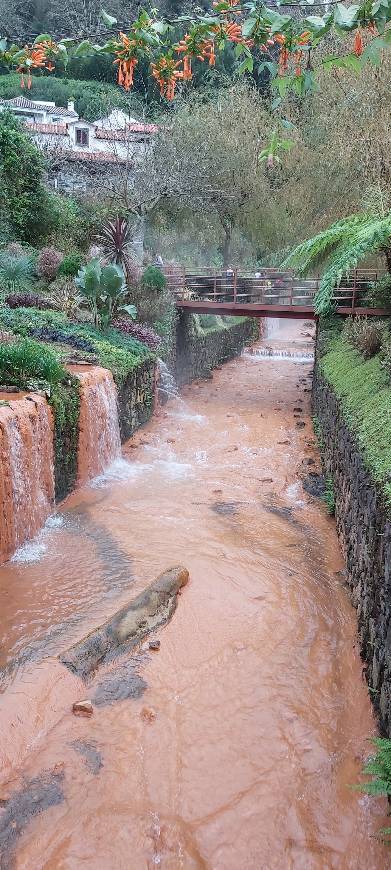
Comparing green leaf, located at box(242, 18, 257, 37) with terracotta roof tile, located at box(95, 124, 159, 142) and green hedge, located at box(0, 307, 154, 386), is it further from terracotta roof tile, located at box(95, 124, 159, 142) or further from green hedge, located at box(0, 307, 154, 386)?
terracotta roof tile, located at box(95, 124, 159, 142)

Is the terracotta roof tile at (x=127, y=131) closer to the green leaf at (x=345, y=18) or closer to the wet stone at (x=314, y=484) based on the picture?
the wet stone at (x=314, y=484)

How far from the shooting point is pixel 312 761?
4.73m

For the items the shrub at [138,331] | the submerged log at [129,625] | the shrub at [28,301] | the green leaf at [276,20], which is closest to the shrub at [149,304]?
the shrub at [138,331]

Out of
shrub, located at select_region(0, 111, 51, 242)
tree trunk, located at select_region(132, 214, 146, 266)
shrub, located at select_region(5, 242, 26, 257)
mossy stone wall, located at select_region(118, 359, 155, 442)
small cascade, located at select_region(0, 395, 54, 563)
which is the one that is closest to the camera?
small cascade, located at select_region(0, 395, 54, 563)

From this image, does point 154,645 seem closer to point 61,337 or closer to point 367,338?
point 367,338

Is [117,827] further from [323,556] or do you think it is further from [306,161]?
[306,161]

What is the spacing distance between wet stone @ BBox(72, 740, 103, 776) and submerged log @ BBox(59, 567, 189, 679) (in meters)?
0.70

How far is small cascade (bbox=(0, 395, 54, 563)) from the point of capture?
24.3 feet

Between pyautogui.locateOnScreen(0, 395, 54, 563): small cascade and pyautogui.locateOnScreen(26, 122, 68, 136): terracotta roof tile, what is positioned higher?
pyautogui.locateOnScreen(26, 122, 68, 136): terracotta roof tile

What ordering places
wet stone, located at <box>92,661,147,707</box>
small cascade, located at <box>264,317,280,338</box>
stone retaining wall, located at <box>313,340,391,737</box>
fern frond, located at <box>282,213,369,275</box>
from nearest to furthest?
stone retaining wall, located at <box>313,340,391,737</box>, wet stone, located at <box>92,661,147,707</box>, fern frond, located at <box>282,213,369,275</box>, small cascade, located at <box>264,317,280,338</box>

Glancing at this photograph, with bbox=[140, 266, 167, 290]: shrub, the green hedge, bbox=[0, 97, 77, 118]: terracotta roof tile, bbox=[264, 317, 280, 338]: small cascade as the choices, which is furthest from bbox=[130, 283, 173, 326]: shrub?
bbox=[0, 97, 77, 118]: terracotta roof tile

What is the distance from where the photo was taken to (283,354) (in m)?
25.6

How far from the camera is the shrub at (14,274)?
14711 millimetres

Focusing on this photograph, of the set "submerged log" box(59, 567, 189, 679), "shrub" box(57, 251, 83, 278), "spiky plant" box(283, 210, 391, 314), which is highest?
"spiky plant" box(283, 210, 391, 314)
